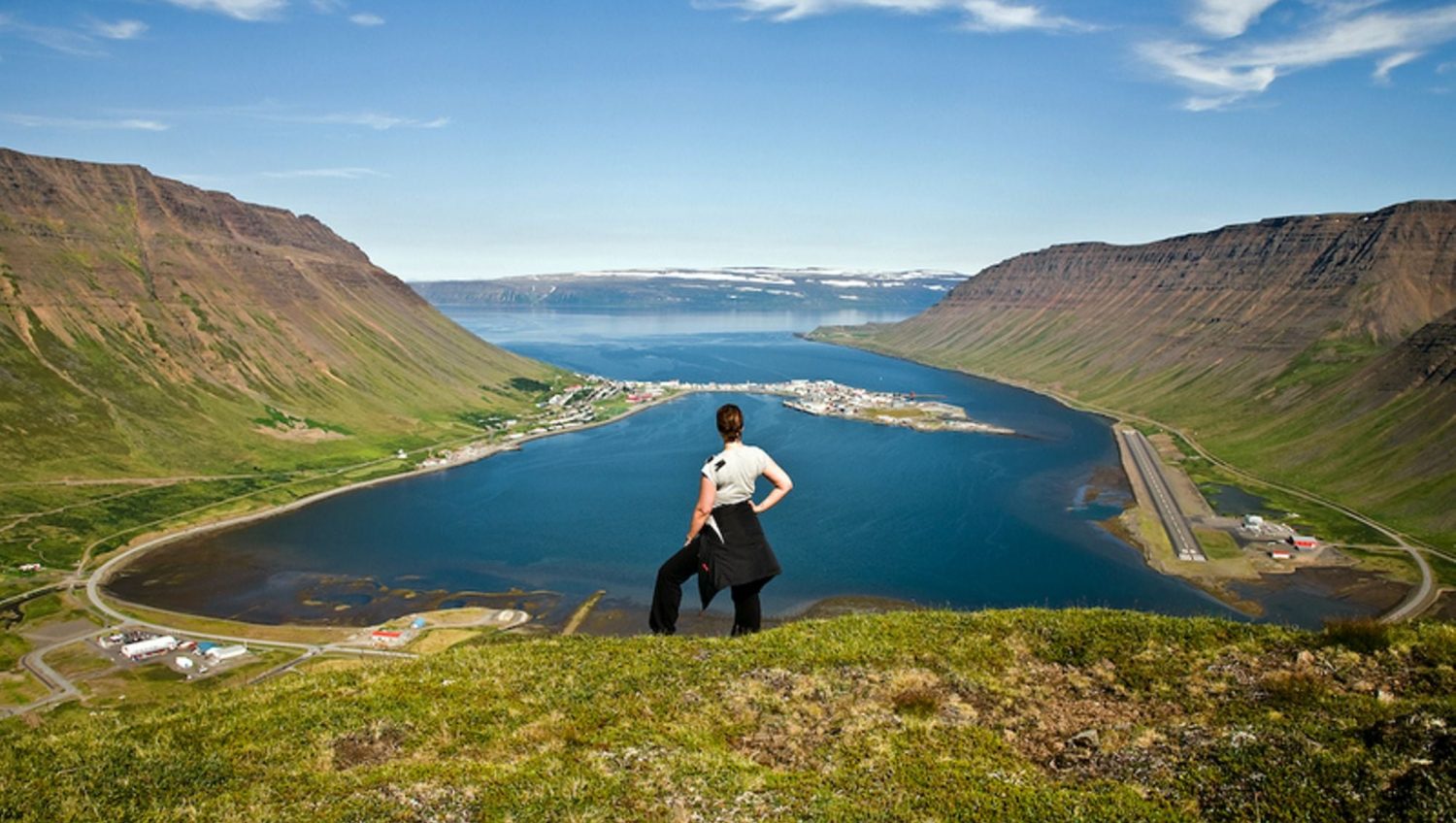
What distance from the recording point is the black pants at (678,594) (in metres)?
11.7

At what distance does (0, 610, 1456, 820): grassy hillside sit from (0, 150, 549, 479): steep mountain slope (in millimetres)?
109006

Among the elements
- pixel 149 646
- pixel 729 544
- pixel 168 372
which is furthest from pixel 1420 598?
pixel 168 372

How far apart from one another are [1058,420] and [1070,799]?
16372 centimetres

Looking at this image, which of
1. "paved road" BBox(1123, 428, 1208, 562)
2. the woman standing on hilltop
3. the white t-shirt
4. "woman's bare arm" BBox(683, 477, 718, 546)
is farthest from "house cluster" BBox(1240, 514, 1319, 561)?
"woman's bare arm" BBox(683, 477, 718, 546)

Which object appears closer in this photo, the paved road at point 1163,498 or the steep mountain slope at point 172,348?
the paved road at point 1163,498

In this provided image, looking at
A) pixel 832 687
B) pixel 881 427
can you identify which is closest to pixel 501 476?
pixel 881 427

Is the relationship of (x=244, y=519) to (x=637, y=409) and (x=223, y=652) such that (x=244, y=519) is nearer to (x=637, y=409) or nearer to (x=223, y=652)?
(x=223, y=652)

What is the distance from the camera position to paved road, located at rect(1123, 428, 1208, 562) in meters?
77.8

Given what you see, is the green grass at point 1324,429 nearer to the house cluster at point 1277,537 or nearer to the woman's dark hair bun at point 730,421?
the house cluster at point 1277,537

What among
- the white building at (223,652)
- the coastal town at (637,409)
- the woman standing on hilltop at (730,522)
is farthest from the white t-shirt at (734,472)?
the coastal town at (637,409)

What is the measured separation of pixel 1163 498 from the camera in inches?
3816

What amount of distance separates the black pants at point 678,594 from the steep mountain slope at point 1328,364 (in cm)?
9329

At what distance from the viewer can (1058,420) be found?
15975cm

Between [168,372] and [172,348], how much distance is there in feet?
21.9
